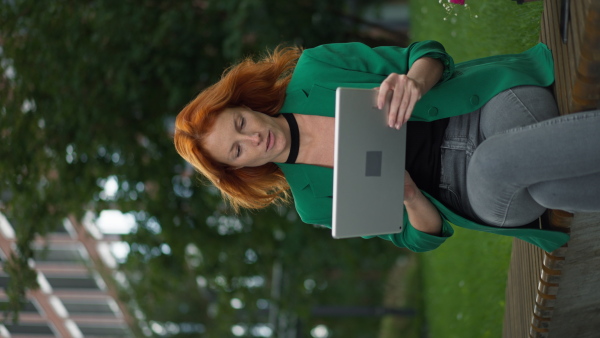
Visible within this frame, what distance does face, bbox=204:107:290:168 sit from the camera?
2.75 m

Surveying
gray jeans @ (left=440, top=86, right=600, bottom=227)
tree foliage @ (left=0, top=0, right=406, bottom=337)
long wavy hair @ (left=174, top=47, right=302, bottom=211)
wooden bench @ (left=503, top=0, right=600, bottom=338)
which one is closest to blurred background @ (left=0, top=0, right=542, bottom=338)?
tree foliage @ (left=0, top=0, right=406, bottom=337)

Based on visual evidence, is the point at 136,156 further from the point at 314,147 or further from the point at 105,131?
the point at 314,147

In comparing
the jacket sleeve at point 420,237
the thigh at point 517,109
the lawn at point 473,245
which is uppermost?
the lawn at point 473,245

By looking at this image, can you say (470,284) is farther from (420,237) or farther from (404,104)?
(404,104)

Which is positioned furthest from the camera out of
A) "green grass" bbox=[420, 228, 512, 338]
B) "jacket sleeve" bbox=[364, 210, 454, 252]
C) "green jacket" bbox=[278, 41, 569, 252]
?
"green grass" bbox=[420, 228, 512, 338]

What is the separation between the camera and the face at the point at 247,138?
2.75m

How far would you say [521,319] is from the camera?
3809 mm

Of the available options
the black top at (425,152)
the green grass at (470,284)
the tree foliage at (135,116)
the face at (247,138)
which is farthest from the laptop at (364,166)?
Result: the tree foliage at (135,116)

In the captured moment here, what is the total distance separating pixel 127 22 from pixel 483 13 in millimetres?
3581

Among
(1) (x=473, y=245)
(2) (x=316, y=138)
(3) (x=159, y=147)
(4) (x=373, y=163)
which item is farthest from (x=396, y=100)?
(3) (x=159, y=147)

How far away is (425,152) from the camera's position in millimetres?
2773

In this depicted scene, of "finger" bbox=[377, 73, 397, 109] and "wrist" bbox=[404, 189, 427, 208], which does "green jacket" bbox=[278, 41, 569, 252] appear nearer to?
"wrist" bbox=[404, 189, 427, 208]

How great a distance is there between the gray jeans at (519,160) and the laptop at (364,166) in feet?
0.91

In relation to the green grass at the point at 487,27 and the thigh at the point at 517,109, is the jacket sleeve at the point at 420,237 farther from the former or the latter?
the green grass at the point at 487,27
